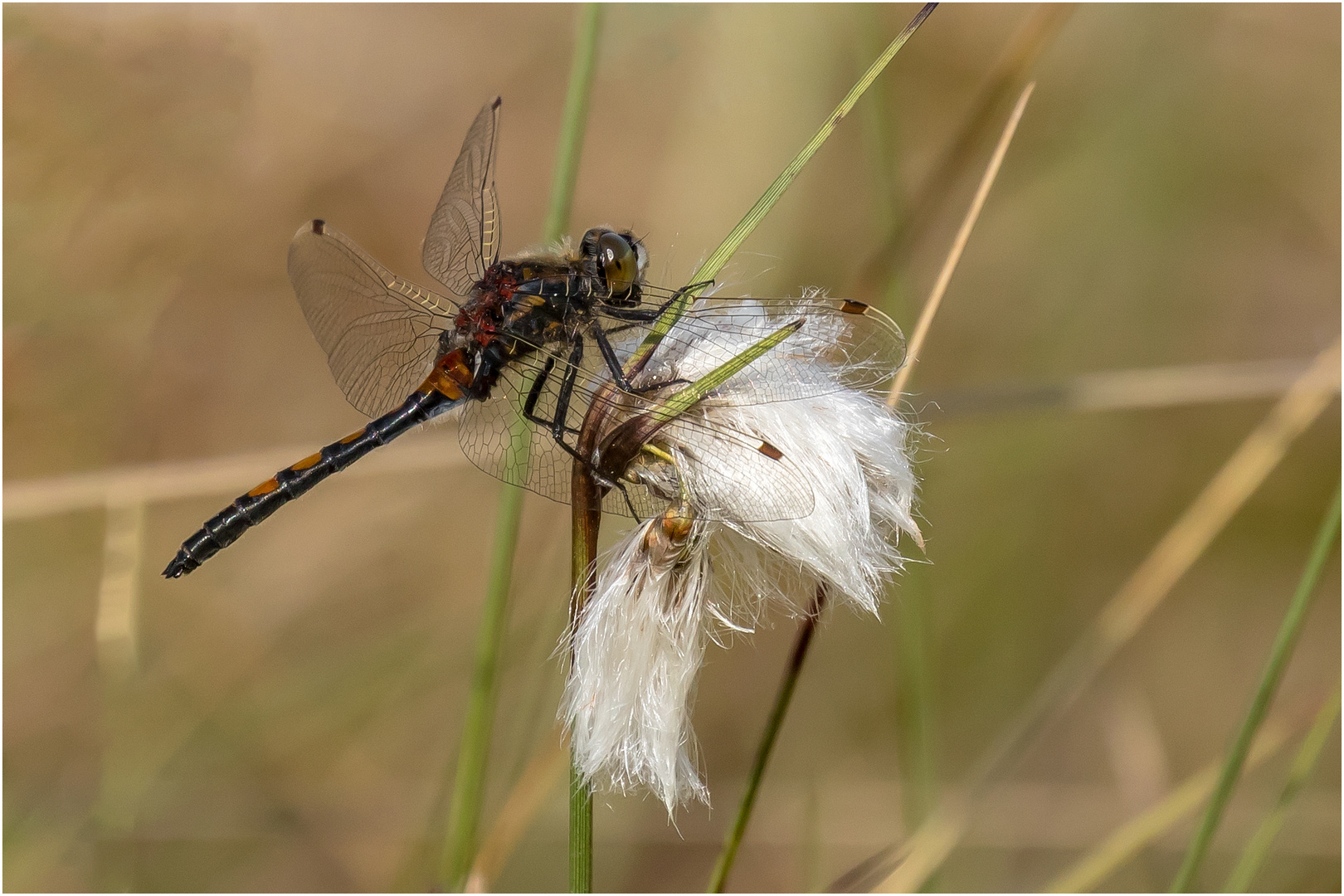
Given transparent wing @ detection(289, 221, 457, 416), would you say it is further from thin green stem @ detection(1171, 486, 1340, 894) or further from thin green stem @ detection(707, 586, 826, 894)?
thin green stem @ detection(1171, 486, 1340, 894)

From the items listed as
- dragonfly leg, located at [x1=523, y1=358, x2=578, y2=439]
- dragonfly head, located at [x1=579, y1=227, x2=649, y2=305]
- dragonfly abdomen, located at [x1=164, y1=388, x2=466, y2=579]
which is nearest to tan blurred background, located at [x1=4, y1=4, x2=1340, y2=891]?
dragonfly abdomen, located at [x1=164, y1=388, x2=466, y2=579]

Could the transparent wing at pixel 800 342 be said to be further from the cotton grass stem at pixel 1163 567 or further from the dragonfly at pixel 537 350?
the cotton grass stem at pixel 1163 567

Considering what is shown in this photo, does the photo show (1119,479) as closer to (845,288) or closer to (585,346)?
(845,288)

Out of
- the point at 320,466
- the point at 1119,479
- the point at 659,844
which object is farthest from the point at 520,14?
the point at 659,844

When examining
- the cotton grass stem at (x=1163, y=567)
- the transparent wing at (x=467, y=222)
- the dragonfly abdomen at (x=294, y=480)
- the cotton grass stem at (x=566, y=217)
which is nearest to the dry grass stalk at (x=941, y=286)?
the cotton grass stem at (x=566, y=217)

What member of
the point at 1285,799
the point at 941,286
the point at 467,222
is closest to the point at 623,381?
the point at 941,286

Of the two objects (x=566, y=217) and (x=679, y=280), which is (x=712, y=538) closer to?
(x=566, y=217)
